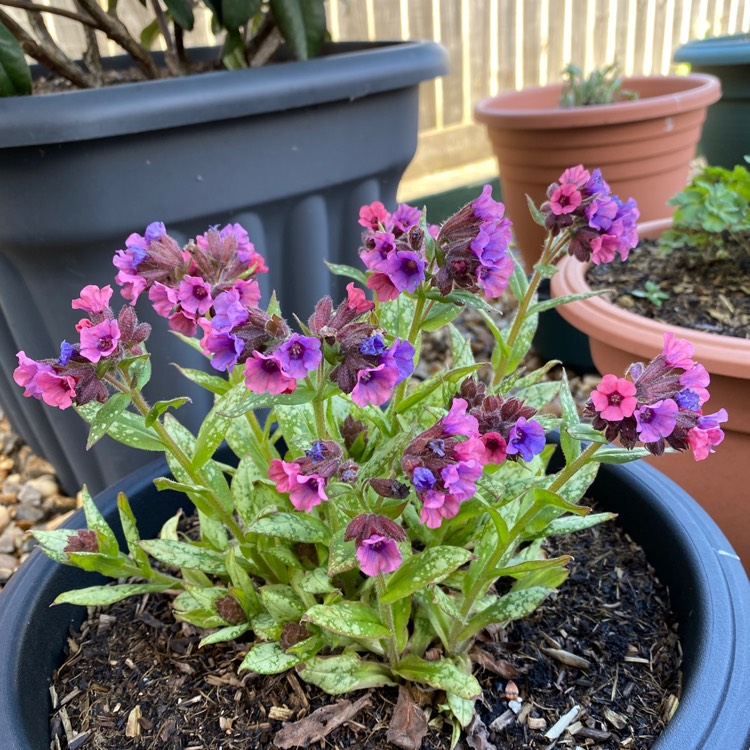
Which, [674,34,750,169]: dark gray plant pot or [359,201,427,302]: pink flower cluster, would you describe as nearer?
[359,201,427,302]: pink flower cluster

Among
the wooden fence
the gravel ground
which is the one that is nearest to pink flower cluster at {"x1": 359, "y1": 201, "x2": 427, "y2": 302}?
the gravel ground

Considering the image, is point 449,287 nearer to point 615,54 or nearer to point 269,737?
point 269,737

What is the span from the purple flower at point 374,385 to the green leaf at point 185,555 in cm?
38

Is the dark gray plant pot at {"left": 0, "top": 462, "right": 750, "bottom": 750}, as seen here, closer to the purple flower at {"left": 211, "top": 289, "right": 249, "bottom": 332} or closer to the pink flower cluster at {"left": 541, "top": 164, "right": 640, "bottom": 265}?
the pink flower cluster at {"left": 541, "top": 164, "right": 640, "bottom": 265}

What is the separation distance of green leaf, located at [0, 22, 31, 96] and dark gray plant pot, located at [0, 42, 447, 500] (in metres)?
0.13

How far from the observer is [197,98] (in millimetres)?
1019

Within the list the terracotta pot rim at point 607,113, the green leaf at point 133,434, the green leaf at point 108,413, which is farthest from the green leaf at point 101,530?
the terracotta pot rim at point 607,113

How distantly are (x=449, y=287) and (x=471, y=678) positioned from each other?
0.39 metres

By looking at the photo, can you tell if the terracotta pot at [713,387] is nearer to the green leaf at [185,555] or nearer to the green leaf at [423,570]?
A: the green leaf at [423,570]

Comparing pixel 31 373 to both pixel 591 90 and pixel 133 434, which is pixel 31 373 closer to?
pixel 133 434

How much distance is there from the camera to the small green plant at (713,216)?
130 centimetres

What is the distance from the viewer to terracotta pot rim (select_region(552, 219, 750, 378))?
102 centimetres

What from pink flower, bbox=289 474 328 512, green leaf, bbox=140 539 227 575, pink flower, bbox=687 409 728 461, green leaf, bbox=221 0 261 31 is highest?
green leaf, bbox=221 0 261 31

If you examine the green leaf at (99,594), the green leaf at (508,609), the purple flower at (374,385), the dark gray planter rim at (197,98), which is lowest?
the green leaf at (508,609)
